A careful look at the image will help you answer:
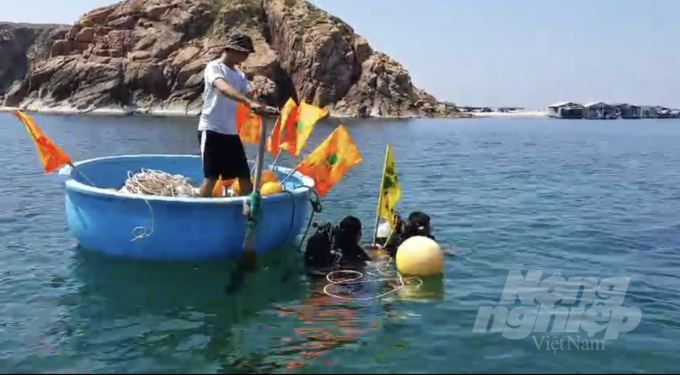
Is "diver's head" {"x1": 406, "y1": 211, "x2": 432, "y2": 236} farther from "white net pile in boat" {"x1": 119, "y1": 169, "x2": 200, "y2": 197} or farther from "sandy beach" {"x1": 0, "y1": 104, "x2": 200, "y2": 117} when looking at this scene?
"sandy beach" {"x1": 0, "y1": 104, "x2": 200, "y2": 117}

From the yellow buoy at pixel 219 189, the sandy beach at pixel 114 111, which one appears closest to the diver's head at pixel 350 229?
the yellow buoy at pixel 219 189

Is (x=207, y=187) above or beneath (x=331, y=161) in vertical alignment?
beneath

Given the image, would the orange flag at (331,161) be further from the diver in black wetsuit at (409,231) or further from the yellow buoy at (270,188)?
the diver in black wetsuit at (409,231)

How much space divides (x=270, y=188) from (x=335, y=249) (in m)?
1.40

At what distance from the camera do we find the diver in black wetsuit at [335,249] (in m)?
9.77

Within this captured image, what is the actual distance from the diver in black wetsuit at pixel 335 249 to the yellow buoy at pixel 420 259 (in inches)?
29.0

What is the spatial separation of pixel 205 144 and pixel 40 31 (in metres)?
178

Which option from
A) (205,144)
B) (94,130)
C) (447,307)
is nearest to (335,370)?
(447,307)

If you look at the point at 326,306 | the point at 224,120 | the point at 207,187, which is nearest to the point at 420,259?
the point at 326,306

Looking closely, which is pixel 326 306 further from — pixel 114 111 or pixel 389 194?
pixel 114 111

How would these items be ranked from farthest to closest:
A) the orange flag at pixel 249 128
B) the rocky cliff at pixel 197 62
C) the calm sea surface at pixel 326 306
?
the rocky cliff at pixel 197 62, the orange flag at pixel 249 128, the calm sea surface at pixel 326 306

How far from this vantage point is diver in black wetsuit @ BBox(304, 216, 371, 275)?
32.1 feet

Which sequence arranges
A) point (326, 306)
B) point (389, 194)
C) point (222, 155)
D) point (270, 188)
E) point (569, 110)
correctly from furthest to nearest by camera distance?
point (569, 110), point (389, 194), point (270, 188), point (222, 155), point (326, 306)

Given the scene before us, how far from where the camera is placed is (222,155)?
9.83 meters
